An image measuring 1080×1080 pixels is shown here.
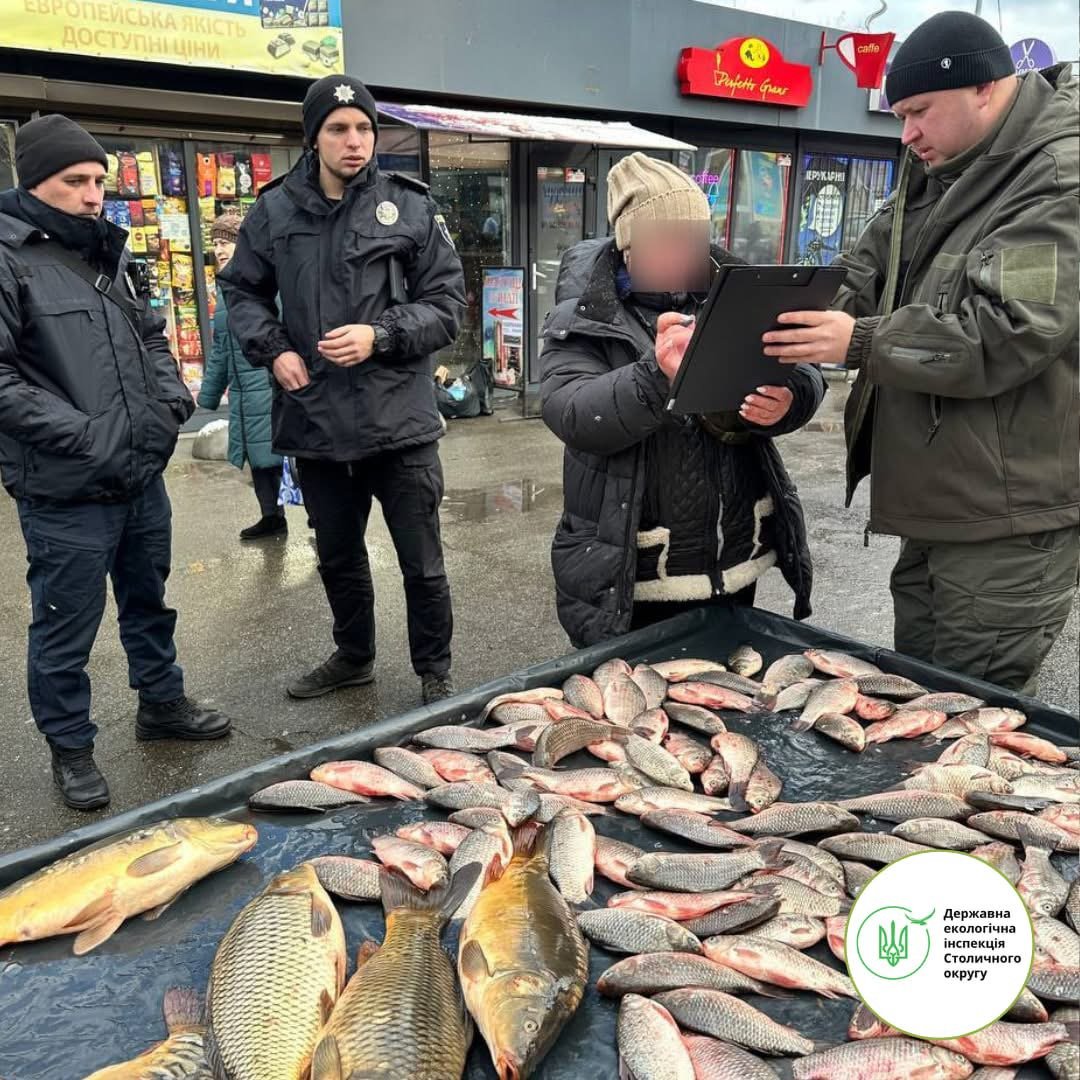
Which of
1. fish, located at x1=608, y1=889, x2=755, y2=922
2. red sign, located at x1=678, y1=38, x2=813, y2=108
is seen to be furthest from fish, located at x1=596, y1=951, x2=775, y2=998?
red sign, located at x1=678, y1=38, x2=813, y2=108

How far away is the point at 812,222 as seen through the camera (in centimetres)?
1520

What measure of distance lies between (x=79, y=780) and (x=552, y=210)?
30.7 feet

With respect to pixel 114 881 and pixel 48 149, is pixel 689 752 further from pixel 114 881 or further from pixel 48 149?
pixel 48 149

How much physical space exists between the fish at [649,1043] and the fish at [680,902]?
230mm

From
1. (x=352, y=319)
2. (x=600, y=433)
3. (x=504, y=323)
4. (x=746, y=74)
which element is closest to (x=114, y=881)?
(x=600, y=433)

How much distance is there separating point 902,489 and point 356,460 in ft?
7.08

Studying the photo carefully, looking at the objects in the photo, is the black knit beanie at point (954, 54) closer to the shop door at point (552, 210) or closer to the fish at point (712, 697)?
the fish at point (712, 697)

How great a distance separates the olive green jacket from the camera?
219 cm

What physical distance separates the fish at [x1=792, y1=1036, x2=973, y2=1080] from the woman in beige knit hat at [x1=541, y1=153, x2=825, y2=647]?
152cm

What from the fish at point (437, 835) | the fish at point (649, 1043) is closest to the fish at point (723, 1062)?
the fish at point (649, 1043)

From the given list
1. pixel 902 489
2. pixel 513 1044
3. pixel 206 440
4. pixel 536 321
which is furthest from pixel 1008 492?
pixel 536 321

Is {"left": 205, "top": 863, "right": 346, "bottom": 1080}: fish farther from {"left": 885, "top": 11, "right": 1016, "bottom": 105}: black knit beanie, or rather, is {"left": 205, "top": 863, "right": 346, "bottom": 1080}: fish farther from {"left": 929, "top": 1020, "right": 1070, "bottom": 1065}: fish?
{"left": 885, "top": 11, "right": 1016, "bottom": 105}: black knit beanie

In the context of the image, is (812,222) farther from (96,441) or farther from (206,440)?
(96,441)

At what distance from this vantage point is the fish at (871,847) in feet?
5.98
